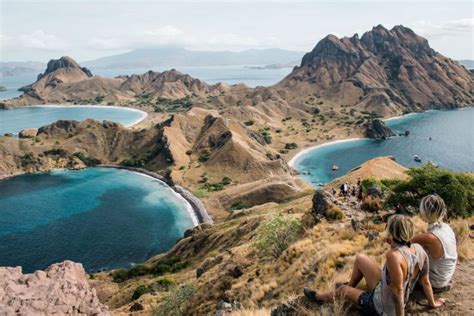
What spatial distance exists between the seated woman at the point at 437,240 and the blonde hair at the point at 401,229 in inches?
70.4

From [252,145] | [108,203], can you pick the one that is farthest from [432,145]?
[108,203]

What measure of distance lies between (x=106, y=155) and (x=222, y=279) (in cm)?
14365

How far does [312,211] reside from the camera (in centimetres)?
3428

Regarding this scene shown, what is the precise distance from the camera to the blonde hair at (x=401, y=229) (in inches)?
362

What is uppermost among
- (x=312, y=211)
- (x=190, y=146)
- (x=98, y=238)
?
(x=312, y=211)

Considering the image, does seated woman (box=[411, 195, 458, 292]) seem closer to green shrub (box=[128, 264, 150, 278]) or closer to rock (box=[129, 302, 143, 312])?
rock (box=[129, 302, 143, 312])

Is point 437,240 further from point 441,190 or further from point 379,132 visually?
point 379,132

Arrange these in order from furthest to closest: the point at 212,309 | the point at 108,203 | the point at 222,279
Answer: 1. the point at 108,203
2. the point at 222,279
3. the point at 212,309

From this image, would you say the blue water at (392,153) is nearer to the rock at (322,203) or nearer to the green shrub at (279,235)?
the rock at (322,203)

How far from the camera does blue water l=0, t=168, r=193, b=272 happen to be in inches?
3167

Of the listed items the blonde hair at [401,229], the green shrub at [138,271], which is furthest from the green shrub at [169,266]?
the blonde hair at [401,229]

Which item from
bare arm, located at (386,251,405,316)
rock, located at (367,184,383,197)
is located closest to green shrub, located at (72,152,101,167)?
rock, located at (367,184,383,197)

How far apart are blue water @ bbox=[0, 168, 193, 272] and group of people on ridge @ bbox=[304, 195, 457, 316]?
72919 millimetres

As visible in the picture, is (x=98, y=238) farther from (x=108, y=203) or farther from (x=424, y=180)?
(x=424, y=180)
